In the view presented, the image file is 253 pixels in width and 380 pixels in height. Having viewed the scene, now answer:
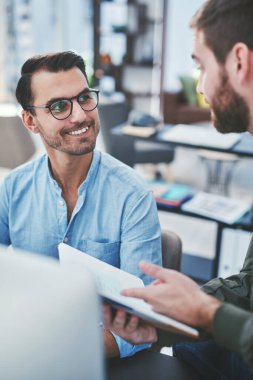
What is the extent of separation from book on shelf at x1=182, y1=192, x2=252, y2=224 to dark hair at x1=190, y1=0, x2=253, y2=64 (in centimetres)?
139

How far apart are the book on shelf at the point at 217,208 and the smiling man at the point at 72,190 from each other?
1027 mm

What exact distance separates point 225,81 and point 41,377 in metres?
0.76

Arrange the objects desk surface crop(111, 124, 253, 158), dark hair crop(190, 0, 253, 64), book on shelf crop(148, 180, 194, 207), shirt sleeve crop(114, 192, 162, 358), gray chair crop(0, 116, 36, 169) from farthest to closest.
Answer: gray chair crop(0, 116, 36, 169) < desk surface crop(111, 124, 253, 158) < book on shelf crop(148, 180, 194, 207) < shirt sleeve crop(114, 192, 162, 358) < dark hair crop(190, 0, 253, 64)

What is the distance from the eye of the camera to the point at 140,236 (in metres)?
1.31

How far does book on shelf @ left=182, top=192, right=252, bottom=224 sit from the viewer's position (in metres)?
2.30

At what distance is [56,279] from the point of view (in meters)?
0.45

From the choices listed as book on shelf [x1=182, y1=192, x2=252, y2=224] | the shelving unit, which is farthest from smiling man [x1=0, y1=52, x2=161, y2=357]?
the shelving unit

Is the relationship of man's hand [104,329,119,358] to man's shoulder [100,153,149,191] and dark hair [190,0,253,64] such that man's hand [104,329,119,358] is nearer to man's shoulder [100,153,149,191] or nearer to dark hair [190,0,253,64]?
man's shoulder [100,153,149,191]

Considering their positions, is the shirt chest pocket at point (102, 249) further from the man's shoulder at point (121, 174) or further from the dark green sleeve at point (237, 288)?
the dark green sleeve at point (237, 288)

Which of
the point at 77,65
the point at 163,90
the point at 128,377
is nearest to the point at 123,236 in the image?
the point at 128,377

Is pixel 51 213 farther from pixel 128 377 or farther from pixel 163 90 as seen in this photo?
pixel 163 90

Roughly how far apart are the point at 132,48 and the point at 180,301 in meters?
5.78

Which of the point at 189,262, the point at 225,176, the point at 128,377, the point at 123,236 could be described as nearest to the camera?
the point at 128,377

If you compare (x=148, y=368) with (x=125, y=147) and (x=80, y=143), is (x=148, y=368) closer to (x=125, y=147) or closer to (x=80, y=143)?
(x=80, y=143)
